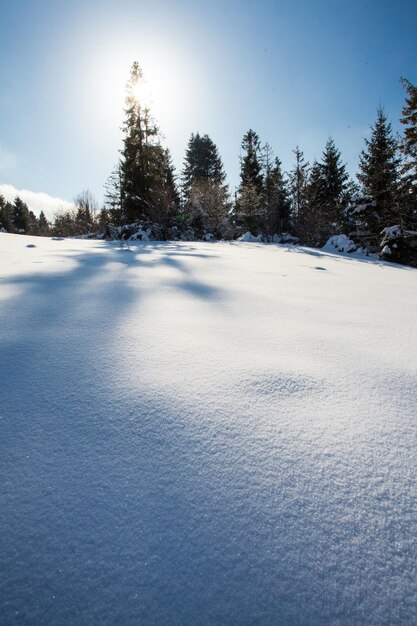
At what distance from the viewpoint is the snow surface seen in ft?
1.51

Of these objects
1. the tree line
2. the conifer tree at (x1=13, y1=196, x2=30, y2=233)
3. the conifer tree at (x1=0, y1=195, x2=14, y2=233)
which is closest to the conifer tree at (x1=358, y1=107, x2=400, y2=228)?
the tree line

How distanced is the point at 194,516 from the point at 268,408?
388 mm

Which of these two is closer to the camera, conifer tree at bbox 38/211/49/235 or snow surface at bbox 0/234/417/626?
snow surface at bbox 0/234/417/626

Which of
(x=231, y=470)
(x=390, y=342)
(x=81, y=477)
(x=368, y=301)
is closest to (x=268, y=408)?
(x=231, y=470)

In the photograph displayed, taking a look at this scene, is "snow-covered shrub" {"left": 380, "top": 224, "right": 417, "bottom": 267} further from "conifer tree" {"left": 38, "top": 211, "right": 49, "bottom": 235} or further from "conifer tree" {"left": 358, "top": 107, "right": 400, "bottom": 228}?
"conifer tree" {"left": 38, "top": 211, "right": 49, "bottom": 235}

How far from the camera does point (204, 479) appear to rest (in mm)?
630

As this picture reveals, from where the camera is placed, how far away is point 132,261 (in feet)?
11.8

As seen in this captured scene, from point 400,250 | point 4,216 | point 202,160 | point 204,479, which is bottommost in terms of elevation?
point 204,479

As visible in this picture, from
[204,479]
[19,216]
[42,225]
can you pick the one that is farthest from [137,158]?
[42,225]

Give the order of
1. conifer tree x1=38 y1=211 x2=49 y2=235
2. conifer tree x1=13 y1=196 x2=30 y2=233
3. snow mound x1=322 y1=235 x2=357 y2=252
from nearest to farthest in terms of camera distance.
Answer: snow mound x1=322 y1=235 x2=357 y2=252, conifer tree x1=13 y1=196 x2=30 y2=233, conifer tree x1=38 y1=211 x2=49 y2=235

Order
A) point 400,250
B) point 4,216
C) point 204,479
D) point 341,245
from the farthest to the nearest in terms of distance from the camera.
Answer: point 4,216 → point 341,245 → point 400,250 → point 204,479

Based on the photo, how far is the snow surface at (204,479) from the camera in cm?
46

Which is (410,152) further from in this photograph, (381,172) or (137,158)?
(137,158)

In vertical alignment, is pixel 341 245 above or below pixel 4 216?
below
